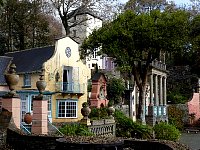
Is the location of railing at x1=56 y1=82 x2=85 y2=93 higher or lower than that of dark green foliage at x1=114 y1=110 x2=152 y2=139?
higher

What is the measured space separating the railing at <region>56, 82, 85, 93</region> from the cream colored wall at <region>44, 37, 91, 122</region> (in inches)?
13.1

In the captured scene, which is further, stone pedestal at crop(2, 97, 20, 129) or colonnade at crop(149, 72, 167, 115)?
colonnade at crop(149, 72, 167, 115)

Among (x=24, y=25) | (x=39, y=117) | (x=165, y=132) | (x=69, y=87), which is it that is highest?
(x=24, y=25)

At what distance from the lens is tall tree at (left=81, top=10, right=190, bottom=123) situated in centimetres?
2834

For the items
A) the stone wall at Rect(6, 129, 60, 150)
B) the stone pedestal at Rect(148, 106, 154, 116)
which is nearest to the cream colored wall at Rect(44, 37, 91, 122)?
the stone pedestal at Rect(148, 106, 154, 116)

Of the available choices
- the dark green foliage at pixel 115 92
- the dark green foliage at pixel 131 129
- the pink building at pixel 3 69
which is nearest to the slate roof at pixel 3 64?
the pink building at pixel 3 69

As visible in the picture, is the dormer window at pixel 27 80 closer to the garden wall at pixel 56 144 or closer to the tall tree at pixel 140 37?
the tall tree at pixel 140 37

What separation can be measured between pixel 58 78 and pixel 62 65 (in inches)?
42.9

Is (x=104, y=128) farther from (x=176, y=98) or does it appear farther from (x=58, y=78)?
(x=176, y=98)

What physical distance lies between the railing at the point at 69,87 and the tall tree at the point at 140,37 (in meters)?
3.35

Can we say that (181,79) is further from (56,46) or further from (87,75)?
(56,46)

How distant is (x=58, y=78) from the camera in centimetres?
3102

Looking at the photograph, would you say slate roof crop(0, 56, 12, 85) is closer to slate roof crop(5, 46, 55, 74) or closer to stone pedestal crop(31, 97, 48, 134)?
slate roof crop(5, 46, 55, 74)

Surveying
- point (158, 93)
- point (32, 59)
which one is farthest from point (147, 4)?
point (32, 59)
